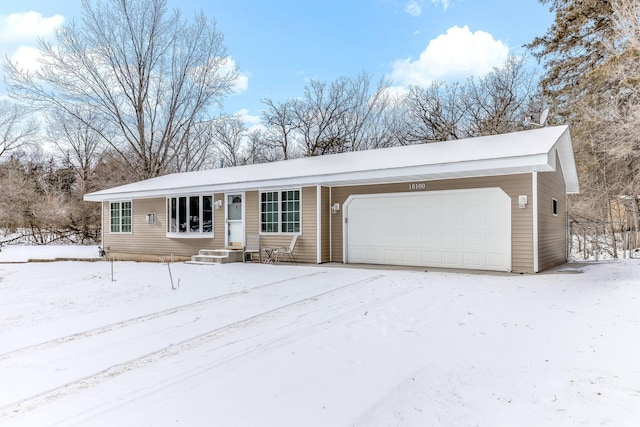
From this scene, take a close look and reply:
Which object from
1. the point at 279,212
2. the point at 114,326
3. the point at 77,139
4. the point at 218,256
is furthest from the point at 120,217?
the point at 77,139

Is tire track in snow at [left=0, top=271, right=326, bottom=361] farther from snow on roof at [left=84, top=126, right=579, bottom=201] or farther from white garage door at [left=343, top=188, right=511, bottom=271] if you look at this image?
snow on roof at [left=84, top=126, right=579, bottom=201]

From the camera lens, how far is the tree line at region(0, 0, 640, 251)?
16.1m

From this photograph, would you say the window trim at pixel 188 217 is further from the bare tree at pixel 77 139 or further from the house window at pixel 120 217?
the bare tree at pixel 77 139

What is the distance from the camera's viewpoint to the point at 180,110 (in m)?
23.0

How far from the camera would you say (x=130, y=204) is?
1429 centimetres

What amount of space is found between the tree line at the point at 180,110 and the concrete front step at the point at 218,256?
11712 millimetres

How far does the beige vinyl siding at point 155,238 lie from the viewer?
39.5 feet

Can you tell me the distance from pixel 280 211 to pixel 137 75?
16536 mm

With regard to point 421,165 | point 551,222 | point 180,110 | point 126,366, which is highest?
point 180,110

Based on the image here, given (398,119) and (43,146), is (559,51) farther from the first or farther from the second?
(43,146)

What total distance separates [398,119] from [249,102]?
31.1 ft

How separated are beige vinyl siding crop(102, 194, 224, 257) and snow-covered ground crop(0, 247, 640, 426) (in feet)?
17.5

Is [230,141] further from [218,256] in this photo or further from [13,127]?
[218,256]

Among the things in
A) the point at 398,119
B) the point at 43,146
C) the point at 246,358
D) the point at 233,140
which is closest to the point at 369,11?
the point at 398,119
